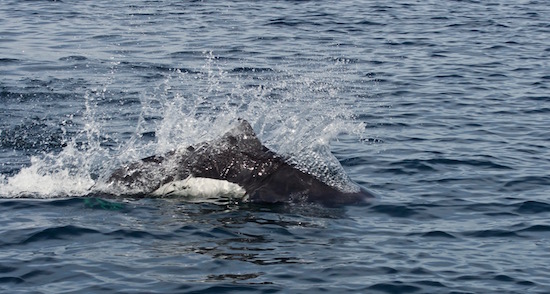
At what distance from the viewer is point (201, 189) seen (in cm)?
1314

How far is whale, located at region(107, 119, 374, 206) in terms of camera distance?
13.1 meters

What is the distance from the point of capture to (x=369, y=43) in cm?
2545

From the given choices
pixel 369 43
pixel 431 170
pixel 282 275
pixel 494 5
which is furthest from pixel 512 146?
pixel 494 5

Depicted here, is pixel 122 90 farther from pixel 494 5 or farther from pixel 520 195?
pixel 494 5

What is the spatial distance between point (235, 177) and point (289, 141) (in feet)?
4.00

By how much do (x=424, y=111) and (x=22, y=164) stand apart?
781 centimetres

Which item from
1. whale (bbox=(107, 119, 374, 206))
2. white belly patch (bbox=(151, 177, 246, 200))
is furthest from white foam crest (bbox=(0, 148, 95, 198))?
white belly patch (bbox=(151, 177, 246, 200))

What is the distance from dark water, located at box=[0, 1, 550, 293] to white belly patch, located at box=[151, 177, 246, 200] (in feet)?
0.77

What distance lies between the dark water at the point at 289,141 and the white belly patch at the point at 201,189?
0.24 metres

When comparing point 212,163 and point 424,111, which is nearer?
point 212,163

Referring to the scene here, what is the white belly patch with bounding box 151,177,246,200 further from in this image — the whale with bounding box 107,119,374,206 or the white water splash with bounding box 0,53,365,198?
the white water splash with bounding box 0,53,365,198

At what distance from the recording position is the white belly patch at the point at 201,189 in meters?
13.1

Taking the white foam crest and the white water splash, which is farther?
the white water splash

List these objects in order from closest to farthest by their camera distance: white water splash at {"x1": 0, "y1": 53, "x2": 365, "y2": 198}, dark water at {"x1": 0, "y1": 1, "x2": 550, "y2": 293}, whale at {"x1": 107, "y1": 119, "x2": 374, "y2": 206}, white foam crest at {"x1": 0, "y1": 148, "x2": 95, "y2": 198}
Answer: dark water at {"x1": 0, "y1": 1, "x2": 550, "y2": 293} → whale at {"x1": 107, "y1": 119, "x2": 374, "y2": 206} → white foam crest at {"x1": 0, "y1": 148, "x2": 95, "y2": 198} → white water splash at {"x1": 0, "y1": 53, "x2": 365, "y2": 198}
